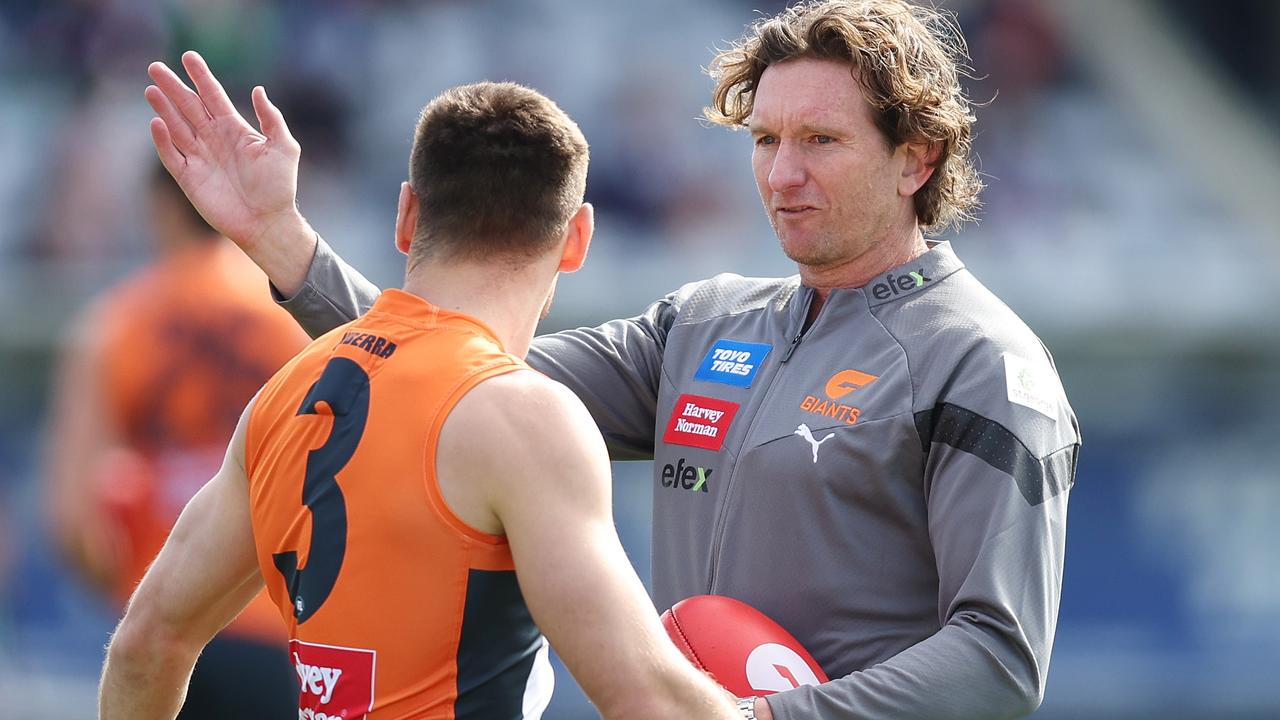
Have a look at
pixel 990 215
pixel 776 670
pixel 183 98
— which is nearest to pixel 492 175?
pixel 183 98

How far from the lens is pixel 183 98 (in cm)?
321

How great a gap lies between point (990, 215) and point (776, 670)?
8021 mm

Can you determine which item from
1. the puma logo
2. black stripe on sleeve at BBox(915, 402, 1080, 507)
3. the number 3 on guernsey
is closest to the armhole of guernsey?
the number 3 on guernsey

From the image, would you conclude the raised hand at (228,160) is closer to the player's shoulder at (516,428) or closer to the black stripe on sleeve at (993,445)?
the player's shoulder at (516,428)

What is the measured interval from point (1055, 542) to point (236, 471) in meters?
1.53

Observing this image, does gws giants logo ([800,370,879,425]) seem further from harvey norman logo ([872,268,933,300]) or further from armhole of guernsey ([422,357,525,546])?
armhole of guernsey ([422,357,525,546])

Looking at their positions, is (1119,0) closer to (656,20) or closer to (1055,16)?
(1055,16)

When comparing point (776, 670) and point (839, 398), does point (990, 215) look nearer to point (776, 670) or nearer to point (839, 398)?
point (839, 398)

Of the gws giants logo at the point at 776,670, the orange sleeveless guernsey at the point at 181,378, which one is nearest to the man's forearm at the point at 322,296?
the gws giants logo at the point at 776,670

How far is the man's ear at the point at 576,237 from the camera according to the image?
281cm

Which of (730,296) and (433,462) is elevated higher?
(730,296)

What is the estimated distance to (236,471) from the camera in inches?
110

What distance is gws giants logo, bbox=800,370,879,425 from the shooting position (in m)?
3.13

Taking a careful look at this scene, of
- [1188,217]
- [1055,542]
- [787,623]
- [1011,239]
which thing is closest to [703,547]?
[787,623]
